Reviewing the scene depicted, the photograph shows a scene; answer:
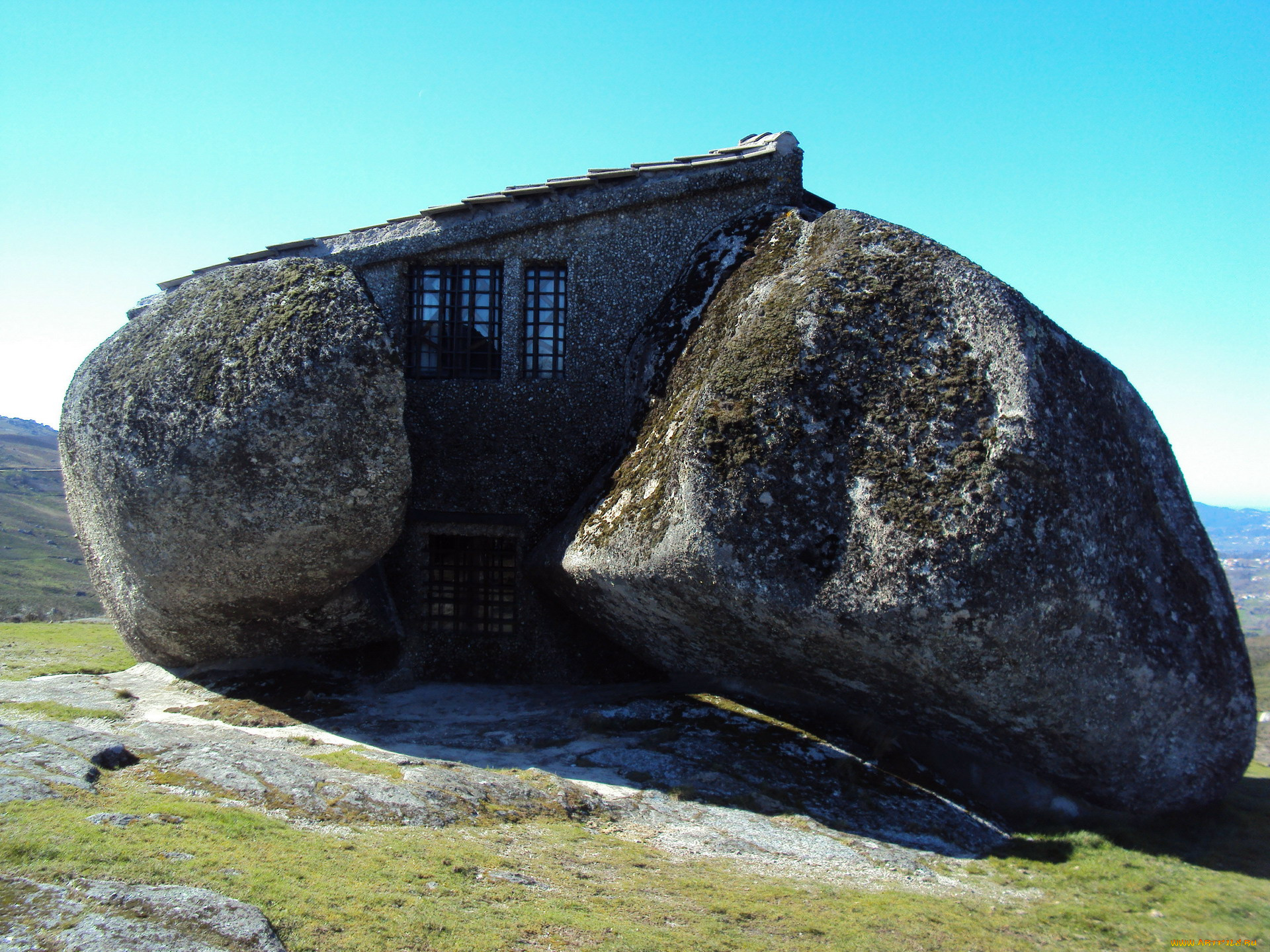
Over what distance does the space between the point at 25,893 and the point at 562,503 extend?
23.9 ft

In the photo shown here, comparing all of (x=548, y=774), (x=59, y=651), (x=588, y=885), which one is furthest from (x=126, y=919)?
(x=59, y=651)

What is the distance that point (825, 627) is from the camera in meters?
7.14

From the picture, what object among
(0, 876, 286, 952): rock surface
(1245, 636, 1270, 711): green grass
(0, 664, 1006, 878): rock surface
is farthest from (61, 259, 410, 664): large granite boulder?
(1245, 636, 1270, 711): green grass

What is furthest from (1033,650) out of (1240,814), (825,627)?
(1240,814)

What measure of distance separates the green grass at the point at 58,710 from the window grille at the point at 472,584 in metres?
3.59

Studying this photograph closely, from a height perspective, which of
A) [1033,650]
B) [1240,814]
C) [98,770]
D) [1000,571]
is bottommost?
[1240,814]

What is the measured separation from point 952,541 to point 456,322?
7090 mm

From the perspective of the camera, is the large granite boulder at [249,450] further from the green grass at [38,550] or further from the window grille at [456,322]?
the green grass at [38,550]

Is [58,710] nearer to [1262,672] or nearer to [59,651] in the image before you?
[59,651]

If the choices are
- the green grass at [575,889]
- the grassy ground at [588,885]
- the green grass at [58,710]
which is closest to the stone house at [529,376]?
the green grass at [58,710]

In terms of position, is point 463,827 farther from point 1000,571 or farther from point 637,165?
point 637,165

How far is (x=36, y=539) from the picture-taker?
45.5 metres

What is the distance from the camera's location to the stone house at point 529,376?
10.6 metres

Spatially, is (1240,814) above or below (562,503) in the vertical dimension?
below
